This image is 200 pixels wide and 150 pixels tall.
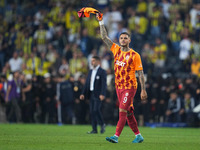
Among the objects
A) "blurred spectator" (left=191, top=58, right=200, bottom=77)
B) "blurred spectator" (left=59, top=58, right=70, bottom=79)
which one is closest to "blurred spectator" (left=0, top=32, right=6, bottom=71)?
"blurred spectator" (left=59, top=58, right=70, bottom=79)

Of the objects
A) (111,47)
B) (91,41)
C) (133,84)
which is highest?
(91,41)

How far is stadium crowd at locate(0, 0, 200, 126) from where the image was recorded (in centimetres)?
2364

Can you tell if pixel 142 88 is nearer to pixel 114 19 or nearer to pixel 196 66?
pixel 196 66

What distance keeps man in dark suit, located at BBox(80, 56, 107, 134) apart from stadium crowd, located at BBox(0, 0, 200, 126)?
20.0ft

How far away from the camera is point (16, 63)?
2641 centimetres

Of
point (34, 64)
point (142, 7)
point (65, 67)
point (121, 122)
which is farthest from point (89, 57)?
point (121, 122)

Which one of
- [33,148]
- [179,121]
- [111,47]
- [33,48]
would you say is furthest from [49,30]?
[33,148]

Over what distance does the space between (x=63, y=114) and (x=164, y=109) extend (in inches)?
192

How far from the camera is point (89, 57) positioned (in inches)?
1027

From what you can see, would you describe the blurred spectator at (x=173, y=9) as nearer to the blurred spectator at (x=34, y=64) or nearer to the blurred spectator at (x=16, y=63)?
the blurred spectator at (x=34, y=64)

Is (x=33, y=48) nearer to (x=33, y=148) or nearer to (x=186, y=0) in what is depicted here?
(x=186, y=0)

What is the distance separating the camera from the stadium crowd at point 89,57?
23641 mm

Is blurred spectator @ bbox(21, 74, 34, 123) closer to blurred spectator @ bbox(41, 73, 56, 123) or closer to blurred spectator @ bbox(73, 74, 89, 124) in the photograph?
blurred spectator @ bbox(41, 73, 56, 123)

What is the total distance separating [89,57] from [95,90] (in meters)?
10.5
